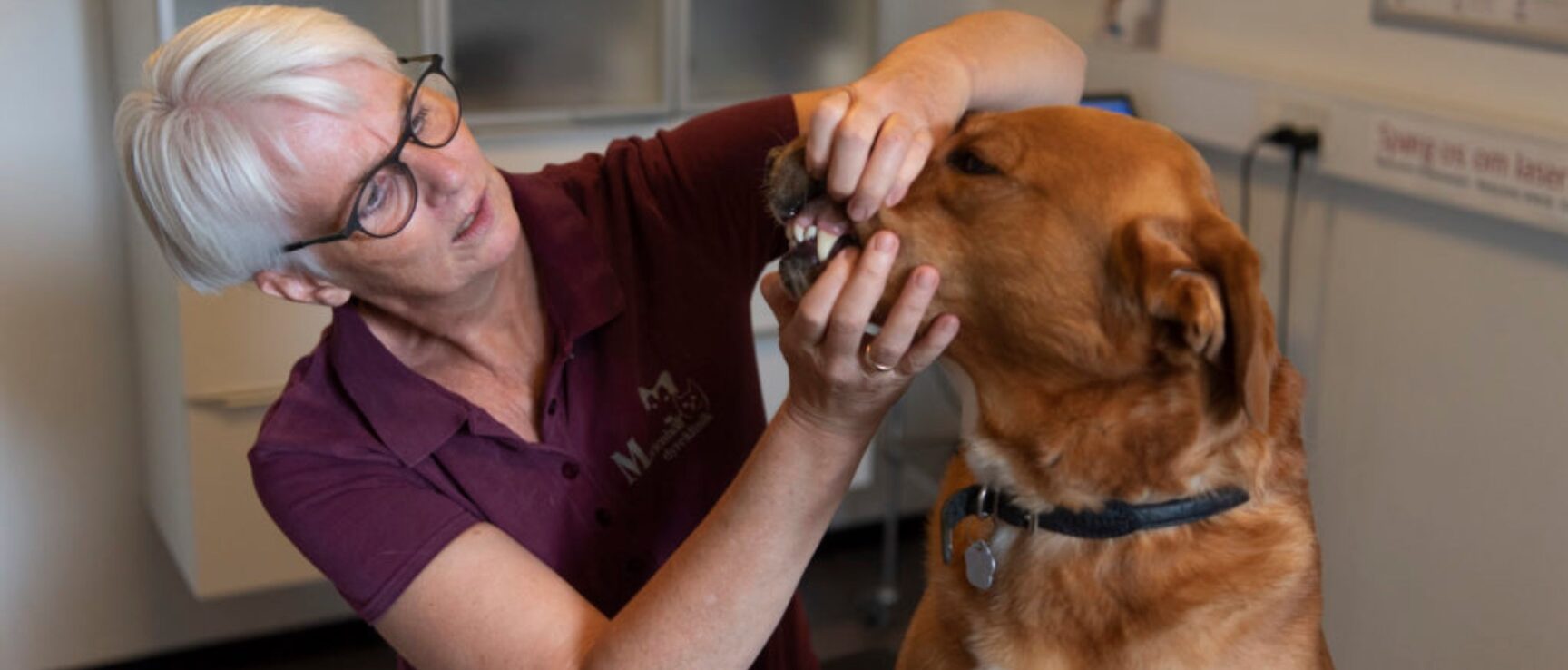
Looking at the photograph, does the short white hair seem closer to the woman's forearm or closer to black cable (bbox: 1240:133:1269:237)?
the woman's forearm

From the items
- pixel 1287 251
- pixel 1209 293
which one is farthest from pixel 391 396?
pixel 1287 251

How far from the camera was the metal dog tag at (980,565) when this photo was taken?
1.35m

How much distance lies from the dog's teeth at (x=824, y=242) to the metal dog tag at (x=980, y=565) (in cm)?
30

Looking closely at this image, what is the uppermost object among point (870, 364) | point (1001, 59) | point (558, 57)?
point (1001, 59)

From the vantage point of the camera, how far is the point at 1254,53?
2.96 meters

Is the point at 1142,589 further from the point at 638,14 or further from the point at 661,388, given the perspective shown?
the point at 638,14

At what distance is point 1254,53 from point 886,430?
3.64 ft

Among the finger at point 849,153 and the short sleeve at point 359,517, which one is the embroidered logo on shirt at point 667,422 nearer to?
the short sleeve at point 359,517

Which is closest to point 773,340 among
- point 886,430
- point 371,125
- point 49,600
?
point 886,430

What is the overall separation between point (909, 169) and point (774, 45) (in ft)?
6.37

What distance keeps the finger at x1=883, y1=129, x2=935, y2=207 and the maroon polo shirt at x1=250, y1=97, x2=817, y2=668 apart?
1.24 ft

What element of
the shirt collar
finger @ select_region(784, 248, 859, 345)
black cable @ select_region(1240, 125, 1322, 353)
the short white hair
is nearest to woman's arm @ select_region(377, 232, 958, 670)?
finger @ select_region(784, 248, 859, 345)

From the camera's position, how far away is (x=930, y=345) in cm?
122

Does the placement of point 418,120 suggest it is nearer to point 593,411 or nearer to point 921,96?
point 593,411
